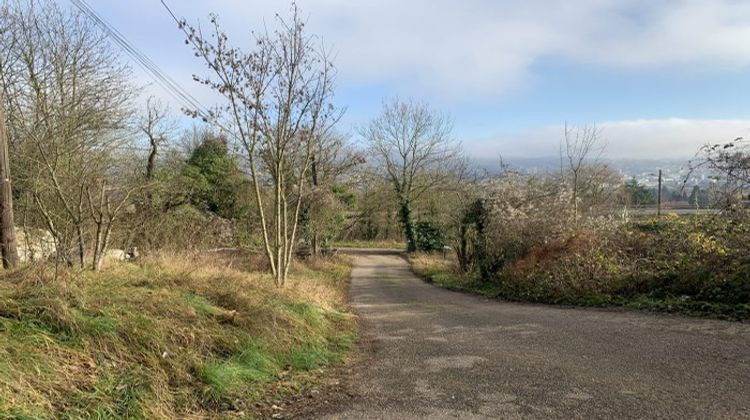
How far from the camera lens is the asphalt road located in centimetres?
413

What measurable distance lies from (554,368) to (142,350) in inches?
164

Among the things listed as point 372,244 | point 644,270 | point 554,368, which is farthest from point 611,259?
point 372,244

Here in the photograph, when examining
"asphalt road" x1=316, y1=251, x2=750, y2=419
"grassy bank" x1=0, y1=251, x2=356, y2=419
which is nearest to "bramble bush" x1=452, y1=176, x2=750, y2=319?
"asphalt road" x1=316, y1=251, x2=750, y2=419

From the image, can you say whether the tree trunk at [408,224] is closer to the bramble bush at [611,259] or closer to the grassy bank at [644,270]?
the bramble bush at [611,259]

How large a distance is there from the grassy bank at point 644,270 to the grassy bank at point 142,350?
6.24 m

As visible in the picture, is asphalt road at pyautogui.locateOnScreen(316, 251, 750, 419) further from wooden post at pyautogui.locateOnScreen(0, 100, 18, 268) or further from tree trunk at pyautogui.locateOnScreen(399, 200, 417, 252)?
tree trunk at pyautogui.locateOnScreen(399, 200, 417, 252)

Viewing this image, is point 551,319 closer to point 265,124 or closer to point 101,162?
point 265,124

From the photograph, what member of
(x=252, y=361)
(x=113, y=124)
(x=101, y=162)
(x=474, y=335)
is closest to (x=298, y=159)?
(x=101, y=162)

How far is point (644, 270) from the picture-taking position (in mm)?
10672

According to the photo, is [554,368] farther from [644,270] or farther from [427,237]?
[427,237]

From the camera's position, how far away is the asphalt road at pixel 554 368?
4.13 meters

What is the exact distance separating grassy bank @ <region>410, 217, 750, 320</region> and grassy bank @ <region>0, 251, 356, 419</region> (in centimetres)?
624

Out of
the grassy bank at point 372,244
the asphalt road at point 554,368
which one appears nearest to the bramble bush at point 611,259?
the asphalt road at point 554,368

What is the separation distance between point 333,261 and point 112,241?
49.7 ft
